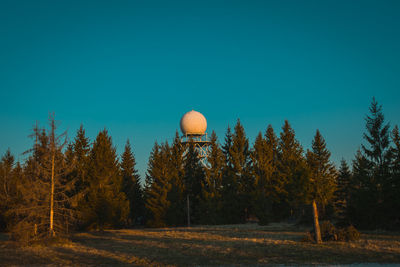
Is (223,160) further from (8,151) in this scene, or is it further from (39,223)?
(8,151)

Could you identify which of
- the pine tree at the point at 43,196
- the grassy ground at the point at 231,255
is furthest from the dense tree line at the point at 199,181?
the grassy ground at the point at 231,255

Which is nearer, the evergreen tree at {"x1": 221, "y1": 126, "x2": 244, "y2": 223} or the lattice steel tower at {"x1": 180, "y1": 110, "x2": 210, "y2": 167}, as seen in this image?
the evergreen tree at {"x1": 221, "y1": 126, "x2": 244, "y2": 223}

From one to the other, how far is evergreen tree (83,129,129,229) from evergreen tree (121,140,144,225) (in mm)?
7455

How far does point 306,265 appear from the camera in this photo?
425 inches

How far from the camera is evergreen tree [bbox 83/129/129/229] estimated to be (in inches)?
1378

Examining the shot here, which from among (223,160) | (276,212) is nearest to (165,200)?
(223,160)

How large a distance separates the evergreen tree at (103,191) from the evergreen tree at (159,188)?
3.84 metres

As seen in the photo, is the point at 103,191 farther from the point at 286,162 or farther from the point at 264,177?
the point at 286,162

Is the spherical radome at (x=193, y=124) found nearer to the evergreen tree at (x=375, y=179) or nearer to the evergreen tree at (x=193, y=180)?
the evergreen tree at (x=193, y=180)

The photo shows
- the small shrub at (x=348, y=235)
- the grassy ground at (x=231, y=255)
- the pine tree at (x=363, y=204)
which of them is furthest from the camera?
the pine tree at (x=363, y=204)

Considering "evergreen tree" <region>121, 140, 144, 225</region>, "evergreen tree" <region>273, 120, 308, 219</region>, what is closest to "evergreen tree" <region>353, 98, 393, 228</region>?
"evergreen tree" <region>273, 120, 308, 219</region>

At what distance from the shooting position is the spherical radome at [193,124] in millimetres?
49000

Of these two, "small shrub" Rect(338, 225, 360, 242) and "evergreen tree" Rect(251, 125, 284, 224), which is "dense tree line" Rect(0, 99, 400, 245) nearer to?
"evergreen tree" Rect(251, 125, 284, 224)

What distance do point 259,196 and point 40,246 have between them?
24.8 m
